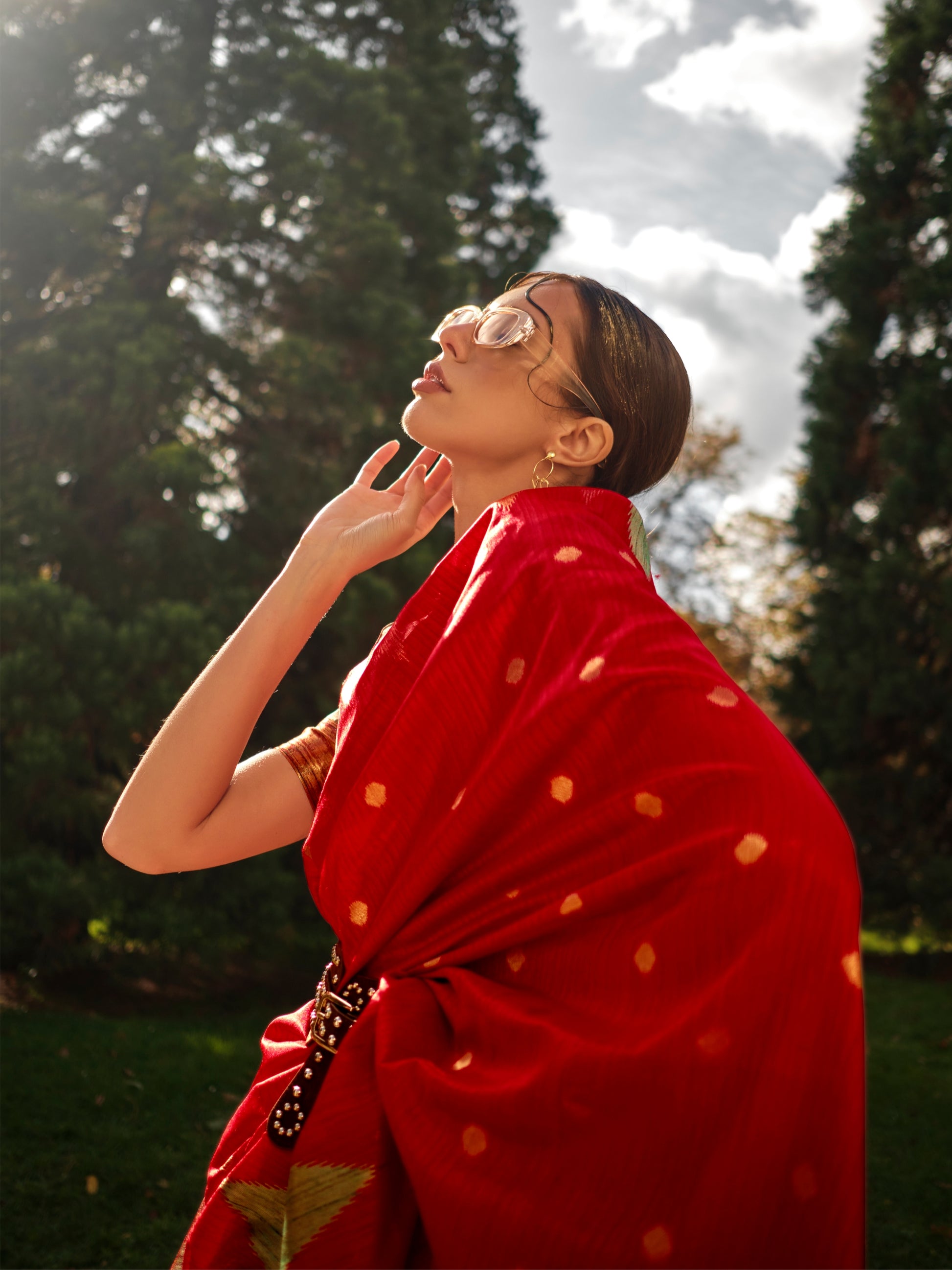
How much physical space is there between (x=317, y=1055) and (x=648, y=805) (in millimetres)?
527

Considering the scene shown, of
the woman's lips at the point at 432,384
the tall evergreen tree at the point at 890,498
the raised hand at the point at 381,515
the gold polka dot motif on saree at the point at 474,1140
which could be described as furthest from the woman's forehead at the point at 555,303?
the tall evergreen tree at the point at 890,498

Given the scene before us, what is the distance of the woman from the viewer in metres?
0.91

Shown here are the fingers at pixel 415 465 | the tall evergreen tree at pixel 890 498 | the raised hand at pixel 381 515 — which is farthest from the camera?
the tall evergreen tree at pixel 890 498

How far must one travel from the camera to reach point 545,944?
3.44 feet

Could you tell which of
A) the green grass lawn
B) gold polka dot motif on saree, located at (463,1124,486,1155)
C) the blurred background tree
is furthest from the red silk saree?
the blurred background tree

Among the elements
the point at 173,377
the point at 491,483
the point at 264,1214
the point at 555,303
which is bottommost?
the point at 173,377

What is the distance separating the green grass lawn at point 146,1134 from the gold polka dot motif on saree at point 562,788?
144 inches

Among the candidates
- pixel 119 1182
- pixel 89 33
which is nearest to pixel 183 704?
pixel 119 1182

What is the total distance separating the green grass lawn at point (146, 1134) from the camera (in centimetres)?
378

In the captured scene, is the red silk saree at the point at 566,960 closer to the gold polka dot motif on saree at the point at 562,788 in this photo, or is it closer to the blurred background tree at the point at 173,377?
the gold polka dot motif on saree at the point at 562,788

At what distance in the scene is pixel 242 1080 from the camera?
5.28 m

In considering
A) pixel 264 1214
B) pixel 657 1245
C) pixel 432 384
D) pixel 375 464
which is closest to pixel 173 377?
pixel 375 464

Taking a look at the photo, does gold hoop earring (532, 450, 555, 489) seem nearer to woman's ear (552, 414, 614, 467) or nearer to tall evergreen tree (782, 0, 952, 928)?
woman's ear (552, 414, 614, 467)

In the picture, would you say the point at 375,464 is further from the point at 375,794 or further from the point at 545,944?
the point at 545,944
